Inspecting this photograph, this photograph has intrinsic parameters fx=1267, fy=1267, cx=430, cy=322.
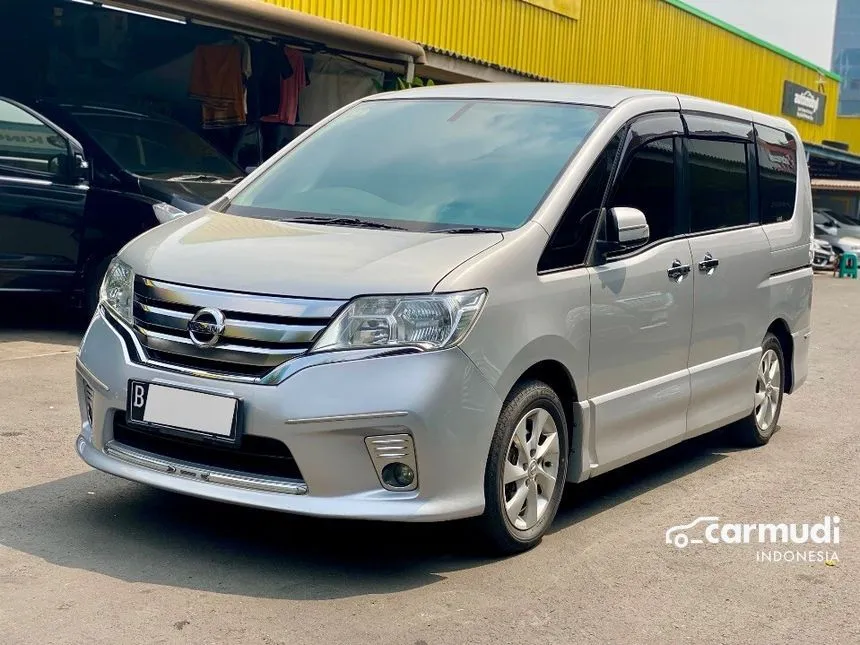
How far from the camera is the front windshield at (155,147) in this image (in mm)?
10047

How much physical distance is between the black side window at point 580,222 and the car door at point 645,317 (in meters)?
0.09

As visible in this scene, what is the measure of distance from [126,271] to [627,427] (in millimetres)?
2203

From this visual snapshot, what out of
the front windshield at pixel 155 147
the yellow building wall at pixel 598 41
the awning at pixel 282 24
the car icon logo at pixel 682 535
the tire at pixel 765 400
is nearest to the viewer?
the car icon logo at pixel 682 535

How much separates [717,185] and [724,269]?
0.47 m

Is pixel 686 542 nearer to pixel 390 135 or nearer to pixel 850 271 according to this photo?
pixel 390 135

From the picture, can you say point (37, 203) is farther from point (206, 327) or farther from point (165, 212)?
point (206, 327)

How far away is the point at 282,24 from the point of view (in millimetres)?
11281

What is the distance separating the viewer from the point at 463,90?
19.6 ft

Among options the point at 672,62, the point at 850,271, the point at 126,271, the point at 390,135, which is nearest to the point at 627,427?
the point at 390,135

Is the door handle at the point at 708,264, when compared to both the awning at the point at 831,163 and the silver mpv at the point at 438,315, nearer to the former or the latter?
the silver mpv at the point at 438,315

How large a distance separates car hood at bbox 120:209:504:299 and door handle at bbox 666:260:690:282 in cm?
128

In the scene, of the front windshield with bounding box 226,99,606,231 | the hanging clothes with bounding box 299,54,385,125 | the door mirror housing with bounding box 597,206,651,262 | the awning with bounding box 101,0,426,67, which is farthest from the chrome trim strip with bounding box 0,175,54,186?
the door mirror housing with bounding box 597,206,651,262

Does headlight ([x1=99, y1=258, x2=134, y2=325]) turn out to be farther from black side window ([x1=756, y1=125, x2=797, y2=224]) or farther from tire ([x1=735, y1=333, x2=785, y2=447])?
black side window ([x1=756, y1=125, x2=797, y2=224])

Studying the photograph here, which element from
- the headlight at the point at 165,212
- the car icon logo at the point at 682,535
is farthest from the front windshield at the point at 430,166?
the headlight at the point at 165,212
